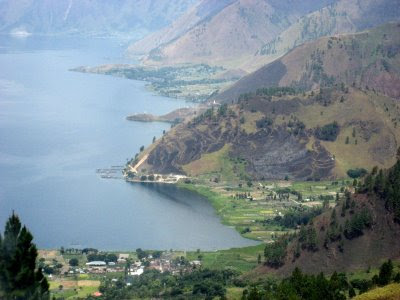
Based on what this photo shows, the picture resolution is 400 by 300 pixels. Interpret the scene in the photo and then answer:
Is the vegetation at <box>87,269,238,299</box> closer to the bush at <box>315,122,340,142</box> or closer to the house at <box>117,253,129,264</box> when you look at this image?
the house at <box>117,253,129,264</box>

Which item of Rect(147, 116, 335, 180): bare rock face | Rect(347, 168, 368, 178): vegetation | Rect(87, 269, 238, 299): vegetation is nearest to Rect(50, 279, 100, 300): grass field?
Rect(87, 269, 238, 299): vegetation

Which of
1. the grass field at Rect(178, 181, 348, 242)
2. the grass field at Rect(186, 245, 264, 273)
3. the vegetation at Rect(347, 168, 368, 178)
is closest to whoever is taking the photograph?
the grass field at Rect(186, 245, 264, 273)

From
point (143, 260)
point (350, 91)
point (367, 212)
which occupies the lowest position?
point (143, 260)

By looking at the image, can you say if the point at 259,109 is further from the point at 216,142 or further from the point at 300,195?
the point at 300,195

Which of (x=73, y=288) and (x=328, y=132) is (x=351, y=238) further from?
(x=328, y=132)

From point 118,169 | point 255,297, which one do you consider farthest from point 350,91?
point 255,297

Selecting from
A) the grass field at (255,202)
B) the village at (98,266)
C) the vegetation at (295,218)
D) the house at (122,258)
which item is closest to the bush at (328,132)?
the grass field at (255,202)
